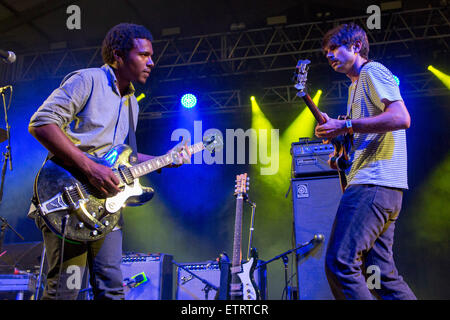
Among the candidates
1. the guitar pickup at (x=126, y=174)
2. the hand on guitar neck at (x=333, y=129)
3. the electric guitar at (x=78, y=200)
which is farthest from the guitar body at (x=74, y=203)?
the hand on guitar neck at (x=333, y=129)

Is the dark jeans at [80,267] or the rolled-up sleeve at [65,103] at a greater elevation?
the rolled-up sleeve at [65,103]

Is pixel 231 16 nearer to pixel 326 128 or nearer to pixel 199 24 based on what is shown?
pixel 199 24

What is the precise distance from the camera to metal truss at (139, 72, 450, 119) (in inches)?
334

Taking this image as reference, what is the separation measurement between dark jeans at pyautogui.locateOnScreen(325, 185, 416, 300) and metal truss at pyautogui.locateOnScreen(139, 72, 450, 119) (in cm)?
637

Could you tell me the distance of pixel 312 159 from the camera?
4328mm

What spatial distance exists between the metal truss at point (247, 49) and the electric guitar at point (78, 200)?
6.01 m

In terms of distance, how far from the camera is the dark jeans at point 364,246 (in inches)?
83.0

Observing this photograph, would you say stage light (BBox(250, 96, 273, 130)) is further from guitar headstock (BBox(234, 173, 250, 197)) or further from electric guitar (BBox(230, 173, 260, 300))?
electric guitar (BBox(230, 173, 260, 300))

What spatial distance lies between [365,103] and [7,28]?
8035mm

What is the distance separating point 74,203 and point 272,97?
26.1ft

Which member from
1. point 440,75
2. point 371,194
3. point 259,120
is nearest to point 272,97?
point 259,120

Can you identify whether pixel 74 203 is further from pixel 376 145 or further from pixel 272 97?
pixel 272 97

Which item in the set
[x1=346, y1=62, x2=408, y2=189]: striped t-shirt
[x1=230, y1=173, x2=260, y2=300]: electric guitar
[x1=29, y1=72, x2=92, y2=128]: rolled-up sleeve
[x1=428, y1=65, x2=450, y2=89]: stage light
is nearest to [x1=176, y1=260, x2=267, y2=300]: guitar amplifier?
[x1=230, y1=173, x2=260, y2=300]: electric guitar

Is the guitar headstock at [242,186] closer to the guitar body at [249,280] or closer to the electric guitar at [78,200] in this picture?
the guitar body at [249,280]
